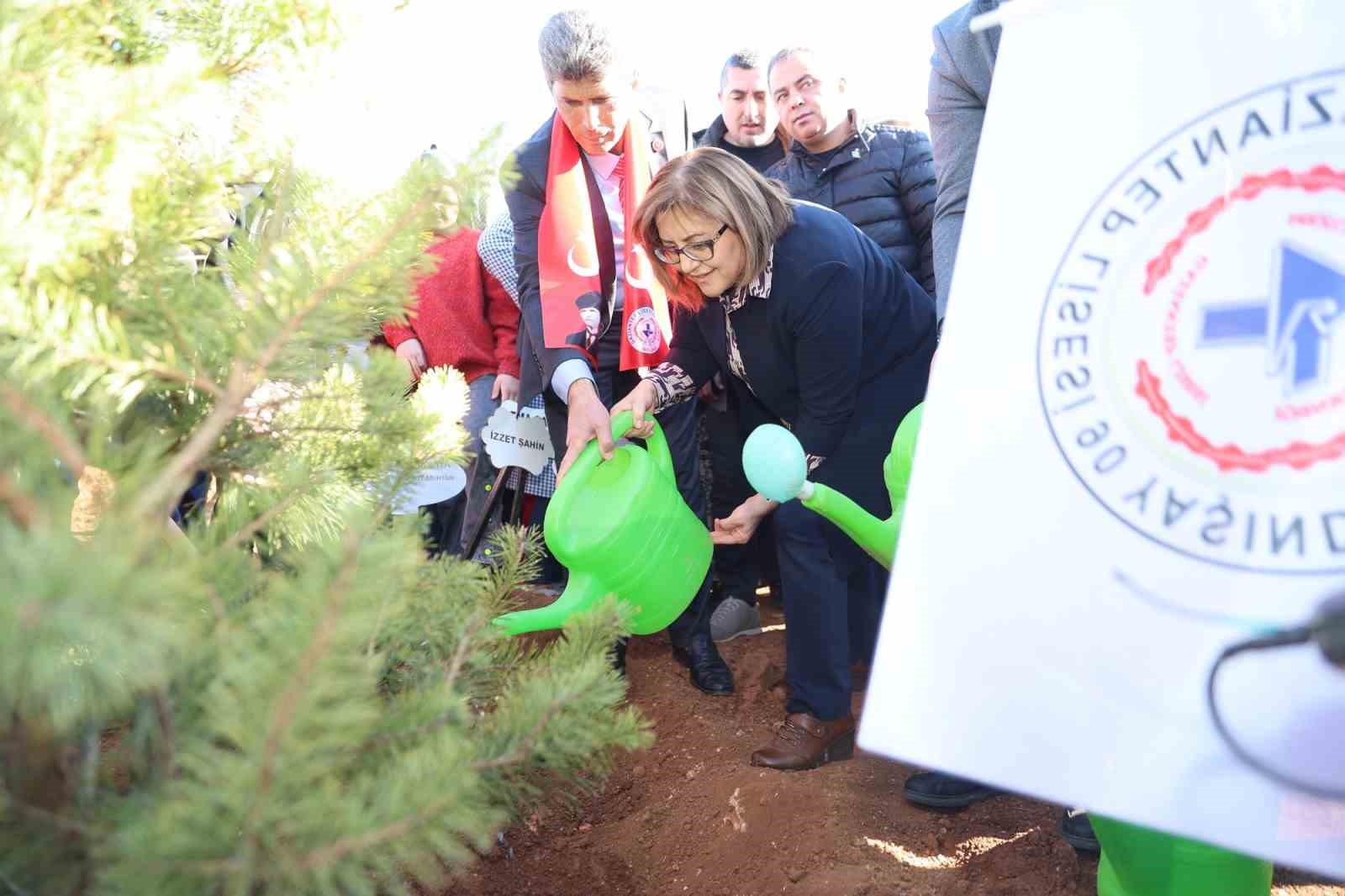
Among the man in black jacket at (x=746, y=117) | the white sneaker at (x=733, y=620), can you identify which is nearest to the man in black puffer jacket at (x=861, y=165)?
the man in black jacket at (x=746, y=117)

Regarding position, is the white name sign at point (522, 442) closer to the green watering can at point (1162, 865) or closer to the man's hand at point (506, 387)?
the man's hand at point (506, 387)

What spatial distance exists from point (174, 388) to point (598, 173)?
5.35 ft

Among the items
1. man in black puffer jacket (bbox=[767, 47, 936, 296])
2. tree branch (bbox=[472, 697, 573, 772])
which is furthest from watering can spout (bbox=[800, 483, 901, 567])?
man in black puffer jacket (bbox=[767, 47, 936, 296])

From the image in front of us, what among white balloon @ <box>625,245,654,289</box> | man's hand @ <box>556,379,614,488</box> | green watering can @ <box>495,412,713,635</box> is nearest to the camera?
green watering can @ <box>495,412,713,635</box>

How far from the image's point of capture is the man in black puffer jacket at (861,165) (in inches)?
99.3

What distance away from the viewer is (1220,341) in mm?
786

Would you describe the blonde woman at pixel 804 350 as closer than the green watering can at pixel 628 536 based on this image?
No

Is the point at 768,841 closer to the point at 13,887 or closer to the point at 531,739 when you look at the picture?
the point at 531,739

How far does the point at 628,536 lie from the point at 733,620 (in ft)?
3.43

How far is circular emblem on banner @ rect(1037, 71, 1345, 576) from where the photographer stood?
737mm

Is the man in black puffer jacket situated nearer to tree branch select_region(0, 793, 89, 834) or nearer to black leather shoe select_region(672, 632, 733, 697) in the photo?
black leather shoe select_region(672, 632, 733, 697)

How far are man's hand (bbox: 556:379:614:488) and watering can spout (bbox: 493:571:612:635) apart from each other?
0.20 m

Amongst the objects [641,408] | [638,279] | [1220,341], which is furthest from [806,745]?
[1220,341]

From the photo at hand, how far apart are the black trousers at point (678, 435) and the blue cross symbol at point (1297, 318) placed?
1.63 m
